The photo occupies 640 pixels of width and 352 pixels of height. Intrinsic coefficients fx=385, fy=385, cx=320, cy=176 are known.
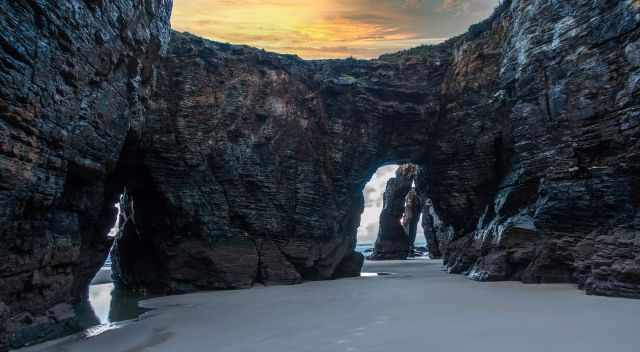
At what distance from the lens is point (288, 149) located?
63.6 feet

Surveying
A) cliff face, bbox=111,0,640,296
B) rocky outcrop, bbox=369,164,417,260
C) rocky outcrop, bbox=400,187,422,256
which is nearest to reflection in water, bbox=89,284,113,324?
cliff face, bbox=111,0,640,296

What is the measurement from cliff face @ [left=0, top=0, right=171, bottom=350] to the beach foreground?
5.47ft

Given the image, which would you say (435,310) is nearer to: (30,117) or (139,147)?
(30,117)

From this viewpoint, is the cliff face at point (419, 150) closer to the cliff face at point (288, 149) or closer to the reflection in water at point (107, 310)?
the cliff face at point (288, 149)

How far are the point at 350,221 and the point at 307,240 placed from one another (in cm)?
433

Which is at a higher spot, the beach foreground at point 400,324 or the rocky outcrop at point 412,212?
the rocky outcrop at point 412,212

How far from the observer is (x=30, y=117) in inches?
303

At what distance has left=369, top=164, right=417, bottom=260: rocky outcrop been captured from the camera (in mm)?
44844

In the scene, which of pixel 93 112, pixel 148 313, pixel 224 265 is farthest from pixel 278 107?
pixel 148 313

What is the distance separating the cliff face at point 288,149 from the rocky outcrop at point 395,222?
22222mm

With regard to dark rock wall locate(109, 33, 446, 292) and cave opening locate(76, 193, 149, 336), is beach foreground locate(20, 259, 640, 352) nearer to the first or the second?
cave opening locate(76, 193, 149, 336)

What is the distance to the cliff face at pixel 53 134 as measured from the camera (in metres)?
7.36

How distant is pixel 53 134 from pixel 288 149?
11695 millimetres

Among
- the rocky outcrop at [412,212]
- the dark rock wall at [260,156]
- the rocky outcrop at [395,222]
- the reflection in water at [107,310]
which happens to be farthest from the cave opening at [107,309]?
the rocky outcrop at [412,212]
